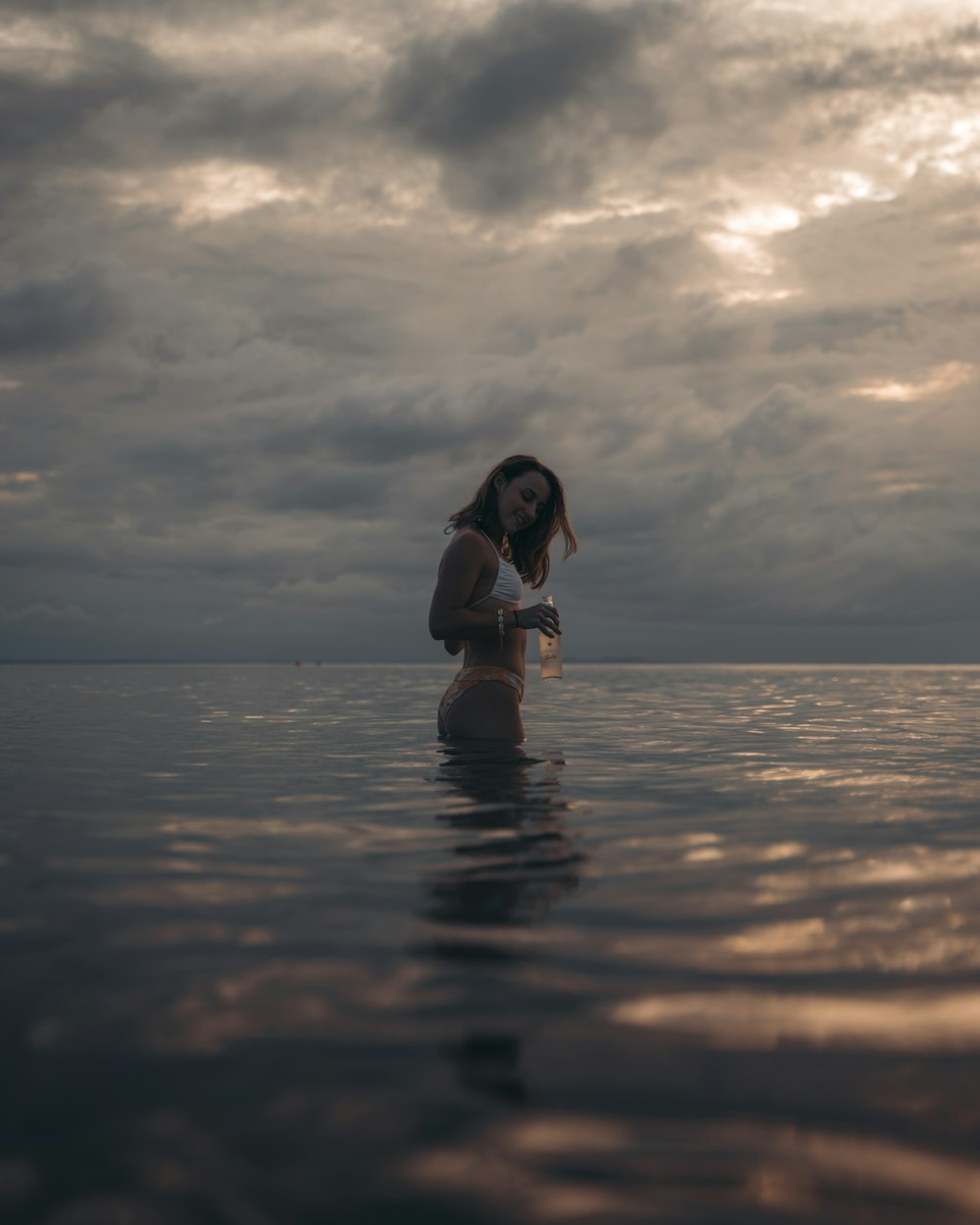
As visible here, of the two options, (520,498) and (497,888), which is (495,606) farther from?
(497,888)

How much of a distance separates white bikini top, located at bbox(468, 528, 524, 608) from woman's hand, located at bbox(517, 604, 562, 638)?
350 mm

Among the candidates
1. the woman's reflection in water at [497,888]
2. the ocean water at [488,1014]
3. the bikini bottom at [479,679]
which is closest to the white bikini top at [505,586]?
the bikini bottom at [479,679]

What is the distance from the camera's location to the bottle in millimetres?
7613

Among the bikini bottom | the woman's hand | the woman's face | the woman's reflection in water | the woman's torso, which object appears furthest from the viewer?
the bikini bottom

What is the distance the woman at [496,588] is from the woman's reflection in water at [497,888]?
2.43 ft

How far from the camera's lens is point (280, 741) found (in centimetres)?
1173

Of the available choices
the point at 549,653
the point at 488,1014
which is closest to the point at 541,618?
the point at 549,653

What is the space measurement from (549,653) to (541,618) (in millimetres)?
452

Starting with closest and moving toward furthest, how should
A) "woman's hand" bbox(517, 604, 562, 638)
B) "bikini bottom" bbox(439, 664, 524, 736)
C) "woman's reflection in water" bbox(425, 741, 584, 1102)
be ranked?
"woman's reflection in water" bbox(425, 741, 584, 1102) → "woman's hand" bbox(517, 604, 562, 638) → "bikini bottom" bbox(439, 664, 524, 736)

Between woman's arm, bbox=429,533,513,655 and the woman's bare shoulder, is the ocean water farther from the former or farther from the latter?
the woman's bare shoulder

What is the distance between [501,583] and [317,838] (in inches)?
121

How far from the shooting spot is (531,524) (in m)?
8.27

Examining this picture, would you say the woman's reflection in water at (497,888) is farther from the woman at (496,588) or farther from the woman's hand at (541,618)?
the woman's hand at (541,618)

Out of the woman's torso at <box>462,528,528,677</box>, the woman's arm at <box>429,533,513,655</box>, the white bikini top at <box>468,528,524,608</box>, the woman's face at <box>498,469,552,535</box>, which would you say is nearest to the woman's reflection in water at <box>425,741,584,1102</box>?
the woman's torso at <box>462,528,528,677</box>
